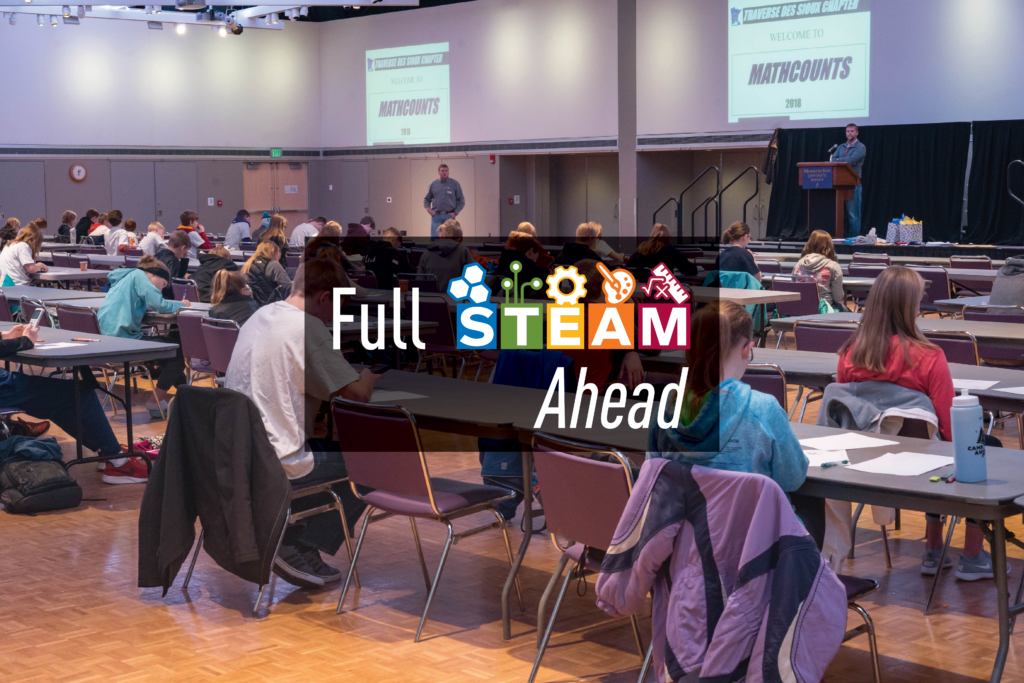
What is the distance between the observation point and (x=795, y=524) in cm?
269

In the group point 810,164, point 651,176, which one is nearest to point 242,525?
point 810,164

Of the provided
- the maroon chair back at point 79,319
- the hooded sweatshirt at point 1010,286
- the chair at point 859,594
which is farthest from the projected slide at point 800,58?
the chair at point 859,594

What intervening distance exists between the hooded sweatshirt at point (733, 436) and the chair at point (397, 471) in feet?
3.77

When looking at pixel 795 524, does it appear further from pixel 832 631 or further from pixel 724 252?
pixel 724 252

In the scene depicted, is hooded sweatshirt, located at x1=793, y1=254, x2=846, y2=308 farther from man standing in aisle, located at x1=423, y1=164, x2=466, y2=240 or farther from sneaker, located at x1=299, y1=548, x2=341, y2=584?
man standing in aisle, located at x1=423, y1=164, x2=466, y2=240

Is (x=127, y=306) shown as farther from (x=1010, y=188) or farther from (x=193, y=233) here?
(x=1010, y=188)

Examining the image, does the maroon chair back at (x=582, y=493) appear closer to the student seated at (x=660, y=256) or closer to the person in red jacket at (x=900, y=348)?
the person in red jacket at (x=900, y=348)

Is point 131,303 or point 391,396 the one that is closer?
point 391,396

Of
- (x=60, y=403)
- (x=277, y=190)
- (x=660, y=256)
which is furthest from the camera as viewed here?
(x=277, y=190)

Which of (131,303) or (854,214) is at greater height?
(854,214)

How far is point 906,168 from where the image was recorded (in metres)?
16.3

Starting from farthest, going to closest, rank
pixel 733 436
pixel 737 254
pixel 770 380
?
1. pixel 737 254
2. pixel 770 380
3. pixel 733 436

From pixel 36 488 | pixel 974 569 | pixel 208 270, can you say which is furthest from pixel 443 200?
pixel 974 569

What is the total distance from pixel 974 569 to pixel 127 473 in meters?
4.50
